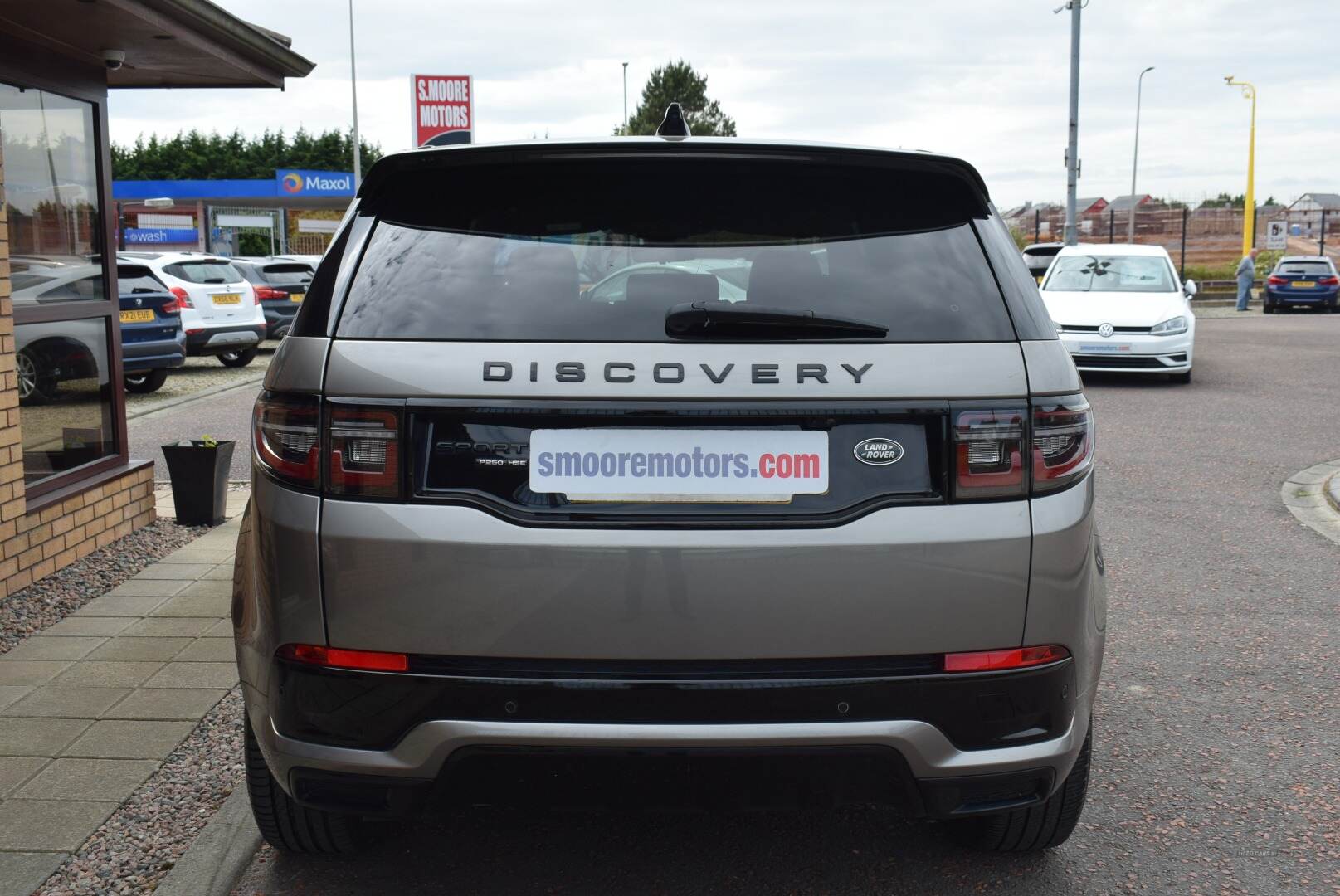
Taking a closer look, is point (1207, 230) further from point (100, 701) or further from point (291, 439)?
point (291, 439)

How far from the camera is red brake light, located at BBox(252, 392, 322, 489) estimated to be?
2.57 metres

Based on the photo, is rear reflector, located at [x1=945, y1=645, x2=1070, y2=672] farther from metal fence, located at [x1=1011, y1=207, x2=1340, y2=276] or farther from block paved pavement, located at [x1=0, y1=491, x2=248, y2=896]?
metal fence, located at [x1=1011, y1=207, x2=1340, y2=276]

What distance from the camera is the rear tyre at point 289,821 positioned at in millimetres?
3096

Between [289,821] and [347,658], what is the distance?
2.68 ft

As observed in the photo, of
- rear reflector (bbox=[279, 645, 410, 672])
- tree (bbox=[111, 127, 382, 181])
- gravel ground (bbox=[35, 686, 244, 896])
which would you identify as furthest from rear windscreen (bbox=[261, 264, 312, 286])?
tree (bbox=[111, 127, 382, 181])

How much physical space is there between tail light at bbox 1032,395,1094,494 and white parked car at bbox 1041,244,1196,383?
13.4 meters

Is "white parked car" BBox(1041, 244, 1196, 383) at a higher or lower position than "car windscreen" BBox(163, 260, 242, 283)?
lower

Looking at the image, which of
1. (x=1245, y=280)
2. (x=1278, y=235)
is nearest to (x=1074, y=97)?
(x=1245, y=280)

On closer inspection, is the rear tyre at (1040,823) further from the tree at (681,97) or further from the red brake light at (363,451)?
the tree at (681,97)

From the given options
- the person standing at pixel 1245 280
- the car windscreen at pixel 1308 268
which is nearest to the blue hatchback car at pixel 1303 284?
the car windscreen at pixel 1308 268

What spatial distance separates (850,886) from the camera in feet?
10.3

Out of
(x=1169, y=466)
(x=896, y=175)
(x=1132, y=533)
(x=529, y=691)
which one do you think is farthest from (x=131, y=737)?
(x=1169, y=466)

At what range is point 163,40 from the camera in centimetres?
650

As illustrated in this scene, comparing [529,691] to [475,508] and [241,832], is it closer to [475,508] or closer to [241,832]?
[475,508]
